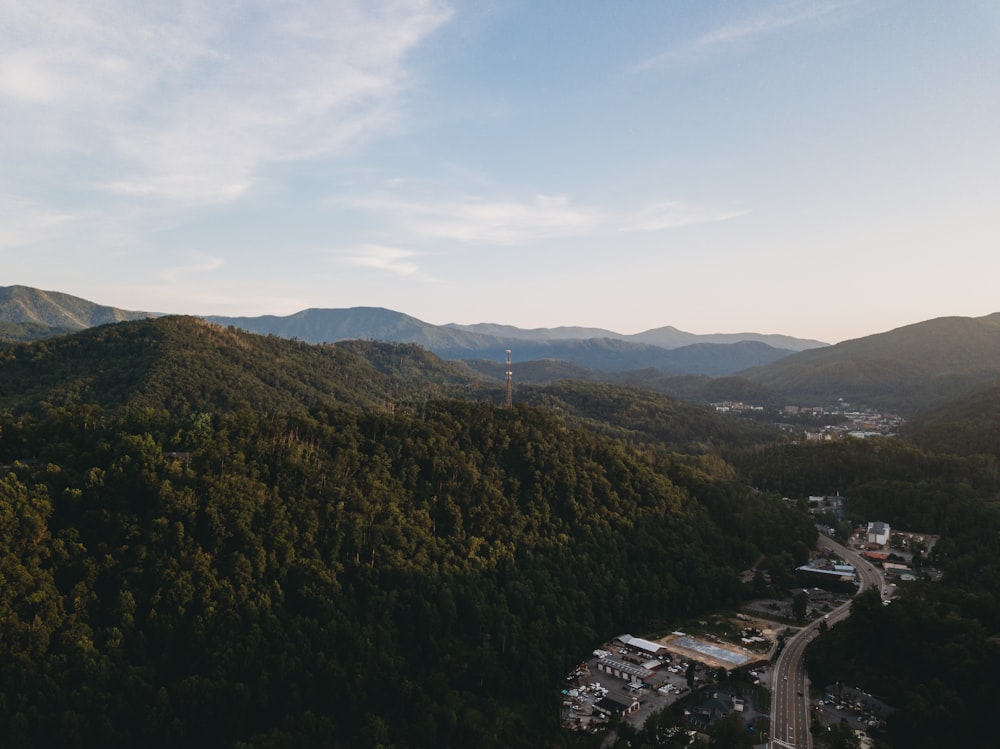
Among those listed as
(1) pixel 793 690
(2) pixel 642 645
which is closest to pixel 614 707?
(2) pixel 642 645

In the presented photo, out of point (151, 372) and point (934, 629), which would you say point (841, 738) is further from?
point (151, 372)

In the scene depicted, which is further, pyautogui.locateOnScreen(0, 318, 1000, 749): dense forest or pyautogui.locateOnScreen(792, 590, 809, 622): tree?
pyautogui.locateOnScreen(792, 590, 809, 622): tree

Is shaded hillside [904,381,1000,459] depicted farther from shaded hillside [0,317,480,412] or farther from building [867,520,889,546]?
shaded hillside [0,317,480,412]

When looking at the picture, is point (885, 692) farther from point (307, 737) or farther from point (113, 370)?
point (113, 370)

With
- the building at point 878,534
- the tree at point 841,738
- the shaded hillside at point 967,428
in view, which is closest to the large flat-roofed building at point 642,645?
the tree at point 841,738

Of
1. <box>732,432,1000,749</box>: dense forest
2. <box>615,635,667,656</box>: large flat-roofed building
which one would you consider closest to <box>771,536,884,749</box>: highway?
<box>732,432,1000,749</box>: dense forest

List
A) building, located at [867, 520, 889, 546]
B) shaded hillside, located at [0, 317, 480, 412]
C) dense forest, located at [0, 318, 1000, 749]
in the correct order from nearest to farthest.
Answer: dense forest, located at [0, 318, 1000, 749] < building, located at [867, 520, 889, 546] < shaded hillside, located at [0, 317, 480, 412]

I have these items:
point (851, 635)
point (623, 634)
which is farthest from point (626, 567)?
point (851, 635)
